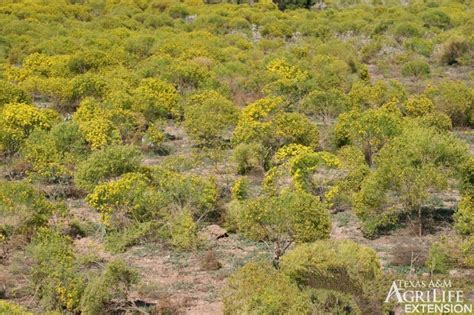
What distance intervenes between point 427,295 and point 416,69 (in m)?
35.8

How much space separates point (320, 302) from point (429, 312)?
11.7ft

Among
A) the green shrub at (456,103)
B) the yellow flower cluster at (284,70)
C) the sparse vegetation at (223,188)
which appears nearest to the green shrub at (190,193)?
the sparse vegetation at (223,188)

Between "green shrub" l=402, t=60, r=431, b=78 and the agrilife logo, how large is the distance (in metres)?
34.0

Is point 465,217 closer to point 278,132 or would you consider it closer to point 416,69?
point 278,132

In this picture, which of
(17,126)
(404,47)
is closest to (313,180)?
(17,126)

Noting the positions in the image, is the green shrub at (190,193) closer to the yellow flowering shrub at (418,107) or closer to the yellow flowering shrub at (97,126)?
the yellow flowering shrub at (97,126)

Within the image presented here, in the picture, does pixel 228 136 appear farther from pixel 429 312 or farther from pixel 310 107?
pixel 429 312

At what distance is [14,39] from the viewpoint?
185 feet

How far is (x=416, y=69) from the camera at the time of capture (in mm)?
50531

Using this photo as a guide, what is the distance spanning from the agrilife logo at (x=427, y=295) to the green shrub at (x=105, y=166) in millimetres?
11819

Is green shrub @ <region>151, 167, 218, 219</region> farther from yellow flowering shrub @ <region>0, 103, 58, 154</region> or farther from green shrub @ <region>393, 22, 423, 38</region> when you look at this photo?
green shrub @ <region>393, 22, 423, 38</region>

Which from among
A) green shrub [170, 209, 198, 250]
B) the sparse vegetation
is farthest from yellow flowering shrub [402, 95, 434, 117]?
green shrub [170, 209, 198, 250]

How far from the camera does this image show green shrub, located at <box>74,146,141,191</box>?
24875 millimetres

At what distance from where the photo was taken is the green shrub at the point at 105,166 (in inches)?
979
